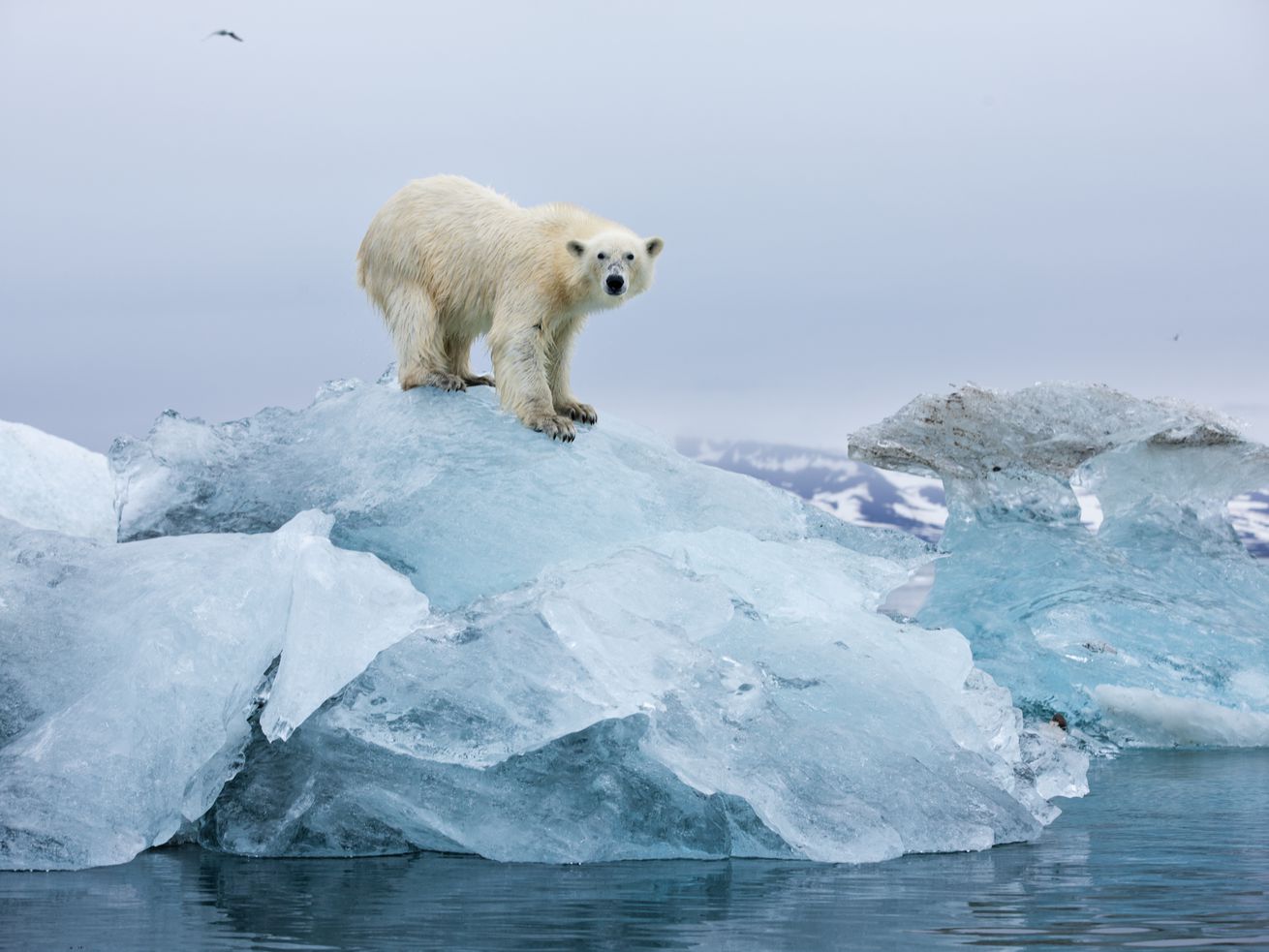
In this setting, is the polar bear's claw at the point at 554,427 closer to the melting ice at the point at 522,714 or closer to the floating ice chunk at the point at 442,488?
the floating ice chunk at the point at 442,488

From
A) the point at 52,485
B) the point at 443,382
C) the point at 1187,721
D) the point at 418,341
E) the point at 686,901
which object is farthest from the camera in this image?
the point at 1187,721

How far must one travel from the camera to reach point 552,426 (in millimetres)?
8703

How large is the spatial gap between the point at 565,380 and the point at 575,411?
21 cm

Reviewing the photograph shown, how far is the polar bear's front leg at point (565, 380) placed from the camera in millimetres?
9172

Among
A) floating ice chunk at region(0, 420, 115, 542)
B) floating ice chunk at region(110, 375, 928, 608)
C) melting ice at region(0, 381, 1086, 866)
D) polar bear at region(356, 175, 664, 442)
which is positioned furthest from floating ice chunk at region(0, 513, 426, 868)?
floating ice chunk at region(0, 420, 115, 542)

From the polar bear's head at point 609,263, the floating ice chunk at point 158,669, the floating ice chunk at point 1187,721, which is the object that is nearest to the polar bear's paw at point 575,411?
the polar bear's head at point 609,263

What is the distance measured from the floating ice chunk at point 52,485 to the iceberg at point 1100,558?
20.9 feet

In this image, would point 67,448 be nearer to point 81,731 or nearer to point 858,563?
point 81,731

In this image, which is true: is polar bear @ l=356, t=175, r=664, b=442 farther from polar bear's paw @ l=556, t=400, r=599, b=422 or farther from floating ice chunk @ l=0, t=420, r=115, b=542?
floating ice chunk @ l=0, t=420, r=115, b=542

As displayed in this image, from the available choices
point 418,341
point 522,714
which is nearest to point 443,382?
point 418,341

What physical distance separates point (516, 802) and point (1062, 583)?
7.96 metres

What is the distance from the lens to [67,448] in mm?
11547

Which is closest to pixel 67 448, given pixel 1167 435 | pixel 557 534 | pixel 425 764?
pixel 557 534

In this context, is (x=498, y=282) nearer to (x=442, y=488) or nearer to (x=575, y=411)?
(x=575, y=411)
